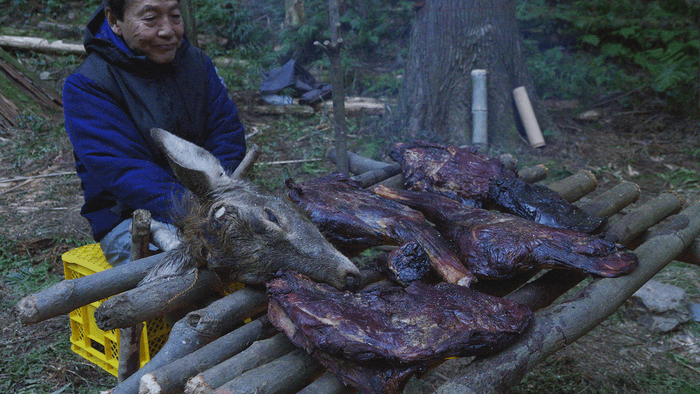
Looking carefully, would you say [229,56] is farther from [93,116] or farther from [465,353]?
[465,353]

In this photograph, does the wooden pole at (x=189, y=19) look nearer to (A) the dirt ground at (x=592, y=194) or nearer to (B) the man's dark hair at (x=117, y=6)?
(A) the dirt ground at (x=592, y=194)

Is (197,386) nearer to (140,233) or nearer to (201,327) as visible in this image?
(201,327)

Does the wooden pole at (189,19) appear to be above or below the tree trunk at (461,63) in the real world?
above

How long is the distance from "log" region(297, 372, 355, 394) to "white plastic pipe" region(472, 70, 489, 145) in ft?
16.5

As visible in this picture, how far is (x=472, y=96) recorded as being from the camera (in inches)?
262

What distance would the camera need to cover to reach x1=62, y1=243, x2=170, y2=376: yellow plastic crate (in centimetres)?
311

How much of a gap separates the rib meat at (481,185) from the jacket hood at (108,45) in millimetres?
1785

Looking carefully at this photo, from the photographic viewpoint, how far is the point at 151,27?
3.22 m

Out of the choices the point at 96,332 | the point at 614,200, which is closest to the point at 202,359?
the point at 96,332

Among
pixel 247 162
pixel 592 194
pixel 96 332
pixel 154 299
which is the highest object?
pixel 247 162

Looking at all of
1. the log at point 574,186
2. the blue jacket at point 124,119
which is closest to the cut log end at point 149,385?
the blue jacket at point 124,119

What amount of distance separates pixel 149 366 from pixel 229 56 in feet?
29.0

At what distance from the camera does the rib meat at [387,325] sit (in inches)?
→ 74.1

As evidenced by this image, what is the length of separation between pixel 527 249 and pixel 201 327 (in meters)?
1.48
